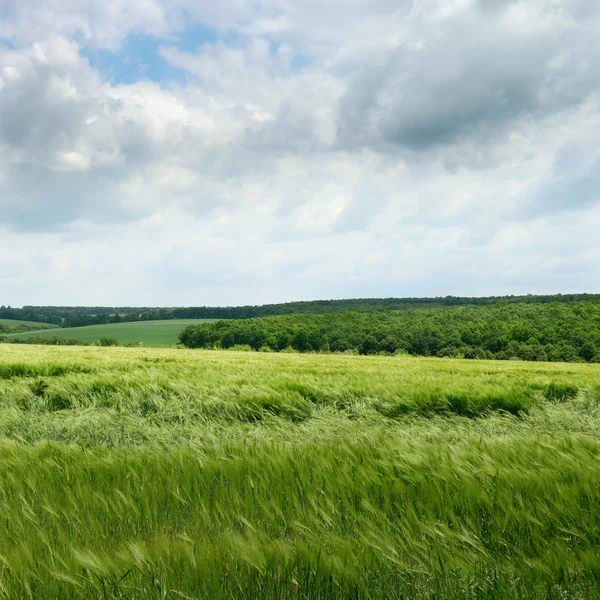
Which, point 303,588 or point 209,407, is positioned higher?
point 303,588

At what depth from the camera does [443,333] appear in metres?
58.5

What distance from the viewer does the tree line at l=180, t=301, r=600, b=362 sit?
53375 mm

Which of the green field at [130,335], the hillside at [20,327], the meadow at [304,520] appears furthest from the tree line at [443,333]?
the meadow at [304,520]

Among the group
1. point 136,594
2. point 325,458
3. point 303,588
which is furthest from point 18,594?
point 325,458

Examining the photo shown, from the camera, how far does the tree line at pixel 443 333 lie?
5338 cm

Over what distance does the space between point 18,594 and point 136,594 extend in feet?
1.49

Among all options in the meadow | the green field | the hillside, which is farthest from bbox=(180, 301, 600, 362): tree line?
the meadow

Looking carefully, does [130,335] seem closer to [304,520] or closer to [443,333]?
[443,333]

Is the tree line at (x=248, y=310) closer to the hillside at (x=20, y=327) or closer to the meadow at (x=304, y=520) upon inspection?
the hillside at (x=20, y=327)

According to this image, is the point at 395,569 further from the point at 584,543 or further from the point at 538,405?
the point at 538,405

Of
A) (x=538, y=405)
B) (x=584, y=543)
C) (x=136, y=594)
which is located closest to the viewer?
(x=136, y=594)

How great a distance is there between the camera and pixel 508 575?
74.4 inches

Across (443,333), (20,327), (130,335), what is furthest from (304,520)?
(20,327)

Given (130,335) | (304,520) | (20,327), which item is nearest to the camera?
(304,520)
